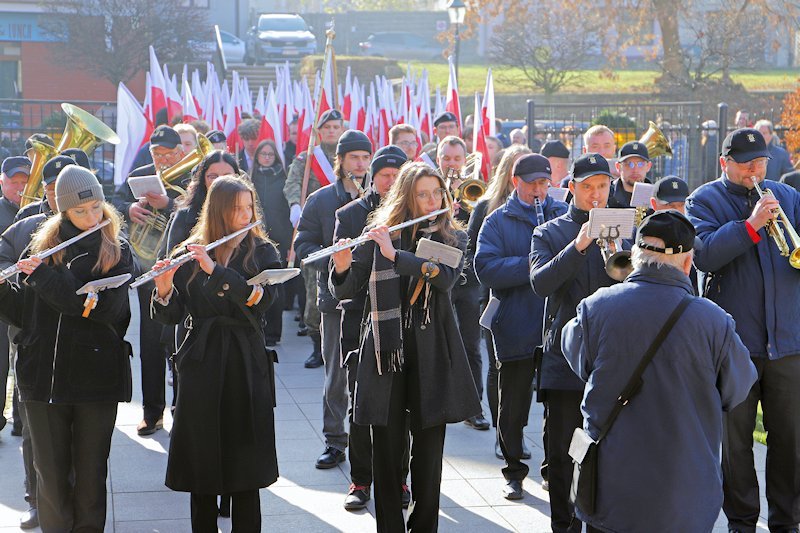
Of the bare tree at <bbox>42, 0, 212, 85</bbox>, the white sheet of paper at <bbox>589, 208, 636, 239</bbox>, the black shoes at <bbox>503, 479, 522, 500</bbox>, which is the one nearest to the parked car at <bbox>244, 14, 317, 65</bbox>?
the bare tree at <bbox>42, 0, 212, 85</bbox>

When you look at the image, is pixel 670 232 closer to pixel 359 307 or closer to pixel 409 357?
pixel 409 357

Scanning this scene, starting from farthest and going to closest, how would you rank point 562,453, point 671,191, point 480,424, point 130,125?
point 130,125
point 480,424
point 671,191
point 562,453

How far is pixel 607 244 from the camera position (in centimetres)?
556

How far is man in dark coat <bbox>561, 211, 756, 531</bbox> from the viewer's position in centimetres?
442

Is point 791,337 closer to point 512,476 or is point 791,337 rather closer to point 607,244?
point 607,244

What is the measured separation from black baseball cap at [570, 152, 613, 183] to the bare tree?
95.1ft

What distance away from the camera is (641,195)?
7.14 metres

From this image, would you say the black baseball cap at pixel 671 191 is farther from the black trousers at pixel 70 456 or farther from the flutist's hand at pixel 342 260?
the black trousers at pixel 70 456

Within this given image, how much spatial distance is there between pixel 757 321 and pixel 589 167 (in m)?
1.22

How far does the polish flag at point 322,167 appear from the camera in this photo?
1098 centimetres

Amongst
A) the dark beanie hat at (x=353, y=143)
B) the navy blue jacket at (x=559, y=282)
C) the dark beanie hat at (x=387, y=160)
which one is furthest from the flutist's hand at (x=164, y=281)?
the dark beanie hat at (x=353, y=143)

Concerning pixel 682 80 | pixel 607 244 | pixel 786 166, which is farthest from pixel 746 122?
pixel 682 80

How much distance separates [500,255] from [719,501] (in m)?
2.59

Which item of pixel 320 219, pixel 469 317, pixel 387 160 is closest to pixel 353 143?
pixel 320 219
